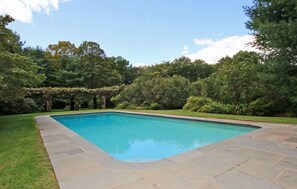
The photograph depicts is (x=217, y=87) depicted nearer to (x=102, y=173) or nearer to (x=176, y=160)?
(x=176, y=160)

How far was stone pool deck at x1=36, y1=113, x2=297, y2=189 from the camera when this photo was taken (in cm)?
254

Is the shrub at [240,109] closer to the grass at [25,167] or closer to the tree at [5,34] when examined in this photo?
the grass at [25,167]

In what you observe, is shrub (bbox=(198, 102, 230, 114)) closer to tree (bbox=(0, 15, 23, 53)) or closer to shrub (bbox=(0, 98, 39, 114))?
tree (bbox=(0, 15, 23, 53))

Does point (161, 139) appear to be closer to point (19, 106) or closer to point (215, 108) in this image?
point (215, 108)

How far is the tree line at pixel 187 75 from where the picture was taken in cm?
441

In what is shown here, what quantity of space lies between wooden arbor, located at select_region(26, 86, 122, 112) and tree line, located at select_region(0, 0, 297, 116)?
764 mm

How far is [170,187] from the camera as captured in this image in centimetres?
245

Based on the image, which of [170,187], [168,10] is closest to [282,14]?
[170,187]

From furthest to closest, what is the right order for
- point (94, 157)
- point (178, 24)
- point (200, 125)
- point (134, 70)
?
point (134, 70)
point (178, 24)
point (200, 125)
point (94, 157)

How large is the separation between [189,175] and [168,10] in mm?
12348

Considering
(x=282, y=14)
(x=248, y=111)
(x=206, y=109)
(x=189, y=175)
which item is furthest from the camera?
(x=206, y=109)

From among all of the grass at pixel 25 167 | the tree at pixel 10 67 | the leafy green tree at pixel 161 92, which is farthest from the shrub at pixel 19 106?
the grass at pixel 25 167

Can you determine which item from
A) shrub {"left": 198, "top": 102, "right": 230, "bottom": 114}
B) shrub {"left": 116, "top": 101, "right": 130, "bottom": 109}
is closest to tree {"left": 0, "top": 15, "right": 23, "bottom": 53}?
shrub {"left": 116, "top": 101, "right": 130, "bottom": 109}

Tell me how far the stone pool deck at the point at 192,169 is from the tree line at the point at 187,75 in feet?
5.61
